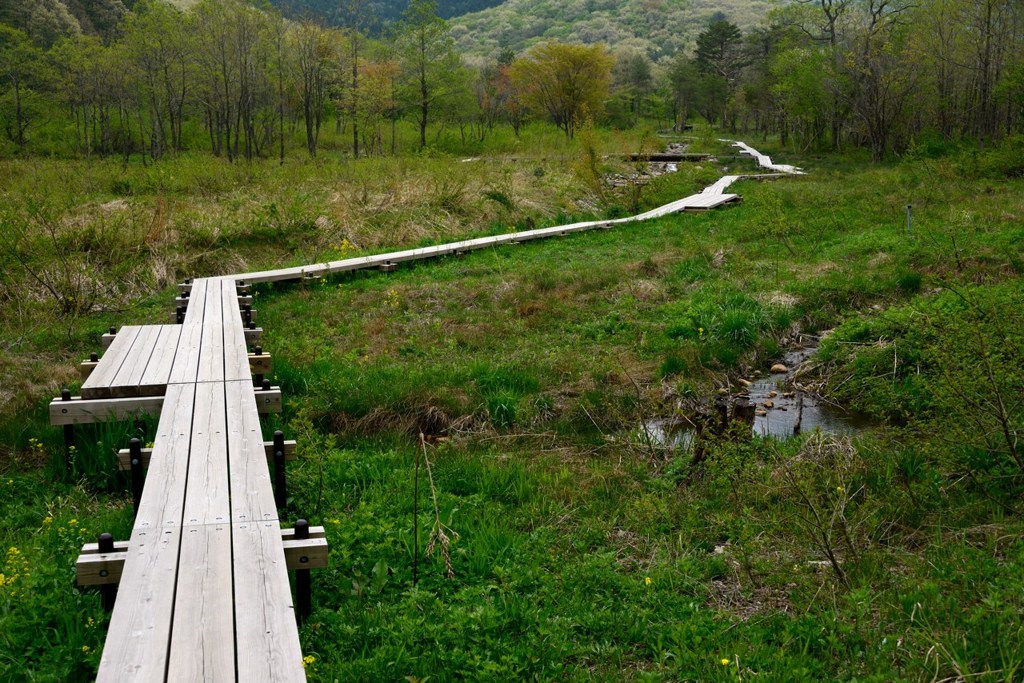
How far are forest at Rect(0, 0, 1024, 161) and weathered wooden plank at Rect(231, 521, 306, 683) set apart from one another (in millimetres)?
23292

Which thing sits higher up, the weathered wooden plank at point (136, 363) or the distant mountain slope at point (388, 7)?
the distant mountain slope at point (388, 7)

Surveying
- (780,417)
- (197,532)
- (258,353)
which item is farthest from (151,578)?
(780,417)

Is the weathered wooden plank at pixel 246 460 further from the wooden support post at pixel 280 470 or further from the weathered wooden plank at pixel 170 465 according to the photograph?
the weathered wooden plank at pixel 170 465

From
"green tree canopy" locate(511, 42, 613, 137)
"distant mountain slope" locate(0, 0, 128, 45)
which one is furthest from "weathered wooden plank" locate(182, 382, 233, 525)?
"distant mountain slope" locate(0, 0, 128, 45)

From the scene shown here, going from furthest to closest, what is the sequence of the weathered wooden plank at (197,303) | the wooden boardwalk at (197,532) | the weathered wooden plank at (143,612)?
the weathered wooden plank at (197,303) < the wooden boardwalk at (197,532) < the weathered wooden plank at (143,612)

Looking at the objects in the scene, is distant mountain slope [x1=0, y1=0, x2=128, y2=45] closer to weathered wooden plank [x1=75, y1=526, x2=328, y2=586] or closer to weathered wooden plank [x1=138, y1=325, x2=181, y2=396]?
weathered wooden plank [x1=138, y1=325, x2=181, y2=396]

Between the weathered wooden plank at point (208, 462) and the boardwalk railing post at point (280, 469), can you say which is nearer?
the weathered wooden plank at point (208, 462)

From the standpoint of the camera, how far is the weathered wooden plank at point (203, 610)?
2.48 m

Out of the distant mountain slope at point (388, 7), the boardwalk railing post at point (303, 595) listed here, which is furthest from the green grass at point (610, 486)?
the distant mountain slope at point (388, 7)

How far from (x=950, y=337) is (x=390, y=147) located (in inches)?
1341

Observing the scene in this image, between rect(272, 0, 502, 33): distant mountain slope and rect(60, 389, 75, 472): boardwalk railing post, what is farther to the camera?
rect(272, 0, 502, 33): distant mountain slope

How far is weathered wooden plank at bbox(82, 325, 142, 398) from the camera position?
17.1 ft

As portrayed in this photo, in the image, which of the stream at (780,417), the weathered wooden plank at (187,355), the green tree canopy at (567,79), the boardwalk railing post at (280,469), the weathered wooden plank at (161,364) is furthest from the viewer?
the green tree canopy at (567,79)

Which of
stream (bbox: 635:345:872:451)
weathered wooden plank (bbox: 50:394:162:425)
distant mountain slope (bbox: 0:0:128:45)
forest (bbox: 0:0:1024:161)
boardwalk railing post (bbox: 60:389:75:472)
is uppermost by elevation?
distant mountain slope (bbox: 0:0:128:45)
